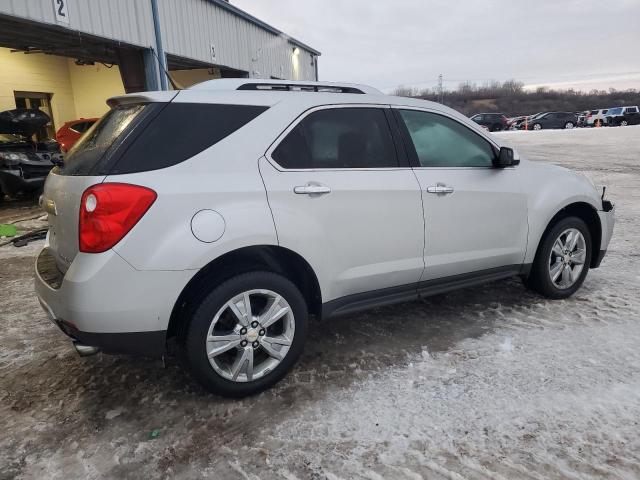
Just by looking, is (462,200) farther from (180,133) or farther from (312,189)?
(180,133)

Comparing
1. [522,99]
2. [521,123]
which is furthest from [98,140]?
[522,99]

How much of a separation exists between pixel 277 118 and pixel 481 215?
169 centimetres

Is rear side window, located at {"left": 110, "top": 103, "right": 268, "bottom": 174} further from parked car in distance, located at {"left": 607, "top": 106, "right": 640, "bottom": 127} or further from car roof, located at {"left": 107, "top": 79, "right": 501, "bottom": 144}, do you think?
parked car in distance, located at {"left": 607, "top": 106, "right": 640, "bottom": 127}

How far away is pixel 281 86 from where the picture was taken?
10.0ft

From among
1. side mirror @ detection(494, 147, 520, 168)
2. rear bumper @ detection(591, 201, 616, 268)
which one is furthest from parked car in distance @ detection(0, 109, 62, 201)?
rear bumper @ detection(591, 201, 616, 268)

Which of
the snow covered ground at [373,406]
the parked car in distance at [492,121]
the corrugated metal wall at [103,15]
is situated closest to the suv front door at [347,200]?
the snow covered ground at [373,406]

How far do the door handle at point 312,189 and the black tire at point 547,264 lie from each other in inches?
84.1

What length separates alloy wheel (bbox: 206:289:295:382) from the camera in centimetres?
262

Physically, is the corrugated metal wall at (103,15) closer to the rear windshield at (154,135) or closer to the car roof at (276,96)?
the car roof at (276,96)

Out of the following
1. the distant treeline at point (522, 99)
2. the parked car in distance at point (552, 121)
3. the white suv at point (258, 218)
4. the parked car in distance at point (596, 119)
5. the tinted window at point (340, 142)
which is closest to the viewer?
the white suv at point (258, 218)

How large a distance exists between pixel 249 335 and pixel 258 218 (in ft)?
2.17

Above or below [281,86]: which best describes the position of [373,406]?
below

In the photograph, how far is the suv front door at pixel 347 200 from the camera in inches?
109

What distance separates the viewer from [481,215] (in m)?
3.53
